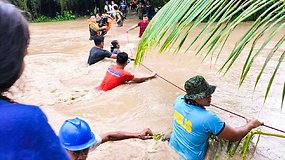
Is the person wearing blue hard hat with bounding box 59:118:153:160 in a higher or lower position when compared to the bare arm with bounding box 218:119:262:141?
higher

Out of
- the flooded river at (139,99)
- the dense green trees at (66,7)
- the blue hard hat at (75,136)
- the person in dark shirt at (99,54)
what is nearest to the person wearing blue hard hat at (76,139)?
the blue hard hat at (75,136)

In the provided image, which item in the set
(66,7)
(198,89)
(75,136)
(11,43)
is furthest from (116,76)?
(66,7)

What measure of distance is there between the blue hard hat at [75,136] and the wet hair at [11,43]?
1219mm

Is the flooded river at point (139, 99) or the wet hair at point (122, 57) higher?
the wet hair at point (122, 57)

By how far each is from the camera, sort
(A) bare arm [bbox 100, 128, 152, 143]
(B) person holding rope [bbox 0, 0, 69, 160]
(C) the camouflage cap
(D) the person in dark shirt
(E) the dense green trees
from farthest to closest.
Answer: (E) the dense green trees
(D) the person in dark shirt
(C) the camouflage cap
(A) bare arm [bbox 100, 128, 152, 143]
(B) person holding rope [bbox 0, 0, 69, 160]

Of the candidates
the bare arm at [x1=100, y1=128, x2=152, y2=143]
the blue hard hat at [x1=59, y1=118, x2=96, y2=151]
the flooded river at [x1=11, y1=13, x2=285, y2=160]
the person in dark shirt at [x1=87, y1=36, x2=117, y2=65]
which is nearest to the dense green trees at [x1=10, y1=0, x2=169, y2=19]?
the flooded river at [x1=11, y1=13, x2=285, y2=160]

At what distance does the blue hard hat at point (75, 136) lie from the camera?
7.29ft

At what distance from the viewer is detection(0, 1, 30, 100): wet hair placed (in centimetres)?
98

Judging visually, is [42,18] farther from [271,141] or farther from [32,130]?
[32,130]

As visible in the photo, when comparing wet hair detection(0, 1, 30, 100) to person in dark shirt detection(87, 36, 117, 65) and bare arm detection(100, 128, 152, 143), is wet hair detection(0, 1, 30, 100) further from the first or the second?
person in dark shirt detection(87, 36, 117, 65)

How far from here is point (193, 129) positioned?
10.9 ft

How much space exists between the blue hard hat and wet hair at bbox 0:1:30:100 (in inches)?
48.0

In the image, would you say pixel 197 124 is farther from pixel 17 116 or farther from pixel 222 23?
pixel 17 116

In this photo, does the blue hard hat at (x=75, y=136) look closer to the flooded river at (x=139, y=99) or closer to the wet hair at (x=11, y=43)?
the flooded river at (x=139, y=99)
